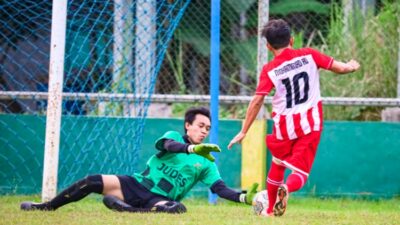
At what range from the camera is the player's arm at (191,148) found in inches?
249

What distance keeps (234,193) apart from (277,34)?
1.29 m

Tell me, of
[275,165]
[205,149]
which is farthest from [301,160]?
[205,149]

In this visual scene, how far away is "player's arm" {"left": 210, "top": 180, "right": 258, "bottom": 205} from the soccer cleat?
0.19 meters

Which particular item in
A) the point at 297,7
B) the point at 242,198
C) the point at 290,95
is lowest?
the point at 242,198

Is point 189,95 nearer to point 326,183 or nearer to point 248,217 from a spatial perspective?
point 326,183

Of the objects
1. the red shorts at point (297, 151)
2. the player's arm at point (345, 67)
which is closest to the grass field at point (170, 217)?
the red shorts at point (297, 151)

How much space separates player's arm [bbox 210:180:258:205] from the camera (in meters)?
6.93

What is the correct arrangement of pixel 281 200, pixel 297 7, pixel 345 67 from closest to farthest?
pixel 281 200, pixel 345 67, pixel 297 7

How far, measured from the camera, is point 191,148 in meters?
6.52

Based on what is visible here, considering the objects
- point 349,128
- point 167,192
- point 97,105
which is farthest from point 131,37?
point 167,192

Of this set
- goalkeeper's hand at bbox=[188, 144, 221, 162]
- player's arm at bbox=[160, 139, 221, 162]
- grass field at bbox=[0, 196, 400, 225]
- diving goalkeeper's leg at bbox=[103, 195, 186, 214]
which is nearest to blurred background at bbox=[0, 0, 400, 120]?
grass field at bbox=[0, 196, 400, 225]

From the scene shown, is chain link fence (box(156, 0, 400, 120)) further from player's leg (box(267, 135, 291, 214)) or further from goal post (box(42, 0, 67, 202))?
player's leg (box(267, 135, 291, 214))

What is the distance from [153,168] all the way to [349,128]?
12.0 ft

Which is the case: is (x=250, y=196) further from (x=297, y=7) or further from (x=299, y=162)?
(x=297, y=7)
